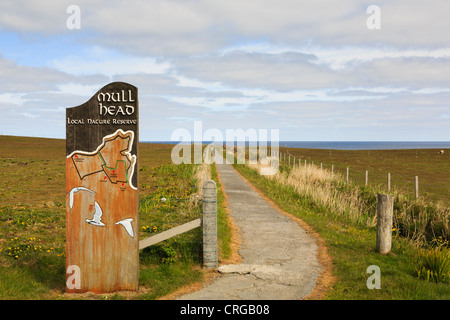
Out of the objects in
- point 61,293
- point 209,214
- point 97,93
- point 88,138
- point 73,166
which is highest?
point 97,93

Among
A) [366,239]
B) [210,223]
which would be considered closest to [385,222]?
[366,239]

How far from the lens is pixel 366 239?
9141 millimetres

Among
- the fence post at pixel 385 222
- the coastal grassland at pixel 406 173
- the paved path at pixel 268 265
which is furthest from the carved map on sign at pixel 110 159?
the coastal grassland at pixel 406 173

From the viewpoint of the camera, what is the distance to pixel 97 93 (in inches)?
227

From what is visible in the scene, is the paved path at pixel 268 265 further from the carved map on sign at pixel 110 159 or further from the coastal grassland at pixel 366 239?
the carved map on sign at pixel 110 159

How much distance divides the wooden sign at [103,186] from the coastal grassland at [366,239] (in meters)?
3.35

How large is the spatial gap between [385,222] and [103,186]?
5.74 metres

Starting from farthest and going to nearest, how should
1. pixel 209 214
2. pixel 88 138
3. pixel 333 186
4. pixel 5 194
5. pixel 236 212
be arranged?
pixel 333 186, pixel 5 194, pixel 236 212, pixel 209 214, pixel 88 138

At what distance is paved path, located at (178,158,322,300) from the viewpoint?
5.62 m

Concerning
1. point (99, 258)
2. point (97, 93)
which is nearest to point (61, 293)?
point (99, 258)

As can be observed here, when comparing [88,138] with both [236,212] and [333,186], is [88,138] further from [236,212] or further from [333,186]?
[333,186]

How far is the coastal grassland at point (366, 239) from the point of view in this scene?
18.9 ft
